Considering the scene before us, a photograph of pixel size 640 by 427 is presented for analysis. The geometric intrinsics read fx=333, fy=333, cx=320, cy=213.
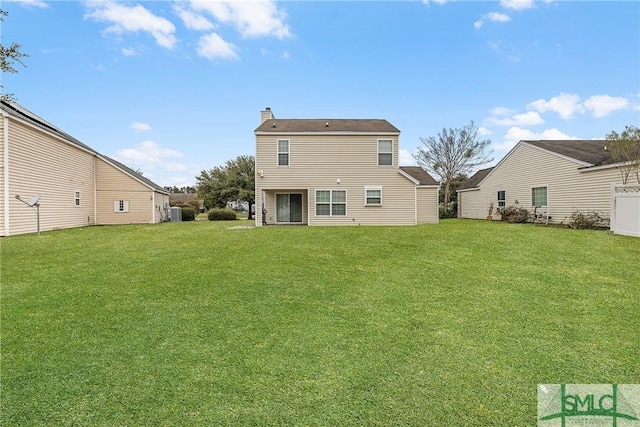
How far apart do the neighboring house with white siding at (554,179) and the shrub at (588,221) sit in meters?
0.24

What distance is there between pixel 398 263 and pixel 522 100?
21.4m

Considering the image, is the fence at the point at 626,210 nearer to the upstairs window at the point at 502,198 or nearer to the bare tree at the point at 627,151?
the bare tree at the point at 627,151

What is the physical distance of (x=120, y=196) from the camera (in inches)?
896

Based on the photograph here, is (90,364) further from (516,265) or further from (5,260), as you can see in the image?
(516,265)

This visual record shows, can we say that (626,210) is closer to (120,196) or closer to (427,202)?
(427,202)

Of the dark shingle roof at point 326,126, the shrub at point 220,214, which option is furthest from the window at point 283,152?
the shrub at point 220,214

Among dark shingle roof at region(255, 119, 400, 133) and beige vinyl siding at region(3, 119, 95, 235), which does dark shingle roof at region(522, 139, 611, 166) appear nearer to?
dark shingle roof at region(255, 119, 400, 133)

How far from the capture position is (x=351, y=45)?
17438 millimetres

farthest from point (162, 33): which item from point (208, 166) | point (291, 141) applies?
point (208, 166)

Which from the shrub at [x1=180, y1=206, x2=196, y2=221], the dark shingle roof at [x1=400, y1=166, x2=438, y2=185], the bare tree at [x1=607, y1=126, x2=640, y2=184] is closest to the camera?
the bare tree at [x1=607, y1=126, x2=640, y2=184]

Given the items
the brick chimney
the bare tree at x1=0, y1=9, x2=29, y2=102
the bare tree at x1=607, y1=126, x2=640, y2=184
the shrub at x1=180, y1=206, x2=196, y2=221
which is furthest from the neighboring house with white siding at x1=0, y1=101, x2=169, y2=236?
the bare tree at x1=607, y1=126, x2=640, y2=184

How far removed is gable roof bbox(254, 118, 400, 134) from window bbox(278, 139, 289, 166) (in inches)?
26.0

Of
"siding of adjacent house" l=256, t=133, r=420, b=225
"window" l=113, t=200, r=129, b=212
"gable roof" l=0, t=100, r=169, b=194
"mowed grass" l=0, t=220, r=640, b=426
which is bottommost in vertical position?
"mowed grass" l=0, t=220, r=640, b=426

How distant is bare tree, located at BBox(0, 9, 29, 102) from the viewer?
24.8 ft
